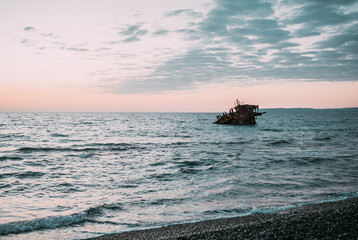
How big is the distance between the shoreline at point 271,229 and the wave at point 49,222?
5.21 feet

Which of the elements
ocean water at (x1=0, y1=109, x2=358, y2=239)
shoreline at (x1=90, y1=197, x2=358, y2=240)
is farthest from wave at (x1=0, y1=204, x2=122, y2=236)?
shoreline at (x1=90, y1=197, x2=358, y2=240)

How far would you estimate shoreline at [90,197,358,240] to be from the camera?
5.21m

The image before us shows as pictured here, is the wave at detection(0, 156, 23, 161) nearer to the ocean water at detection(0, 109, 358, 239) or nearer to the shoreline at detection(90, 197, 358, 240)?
the ocean water at detection(0, 109, 358, 239)

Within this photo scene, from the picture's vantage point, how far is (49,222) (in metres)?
7.23

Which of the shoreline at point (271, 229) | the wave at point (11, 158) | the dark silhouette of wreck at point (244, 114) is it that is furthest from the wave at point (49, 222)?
the dark silhouette of wreck at point (244, 114)

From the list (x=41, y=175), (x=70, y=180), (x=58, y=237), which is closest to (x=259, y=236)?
(x=58, y=237)

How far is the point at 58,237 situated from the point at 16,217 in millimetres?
2326

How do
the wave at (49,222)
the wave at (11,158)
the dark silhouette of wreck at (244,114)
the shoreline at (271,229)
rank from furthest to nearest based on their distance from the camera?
the dark silhouette of wreck at (244,114) < the wave at (11,158) < the wave at (49,222) < the shoreline at (271,229)

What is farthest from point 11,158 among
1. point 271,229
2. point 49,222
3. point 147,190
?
point 271,229

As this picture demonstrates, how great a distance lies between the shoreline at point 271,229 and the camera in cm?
521

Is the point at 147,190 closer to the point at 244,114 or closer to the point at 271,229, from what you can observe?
the point at 271,229

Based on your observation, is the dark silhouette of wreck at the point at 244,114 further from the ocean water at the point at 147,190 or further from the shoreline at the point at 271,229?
the shoreline at the point at 271,229

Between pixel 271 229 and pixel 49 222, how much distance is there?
231 inches

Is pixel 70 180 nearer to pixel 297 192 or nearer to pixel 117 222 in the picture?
pixel 117 222
